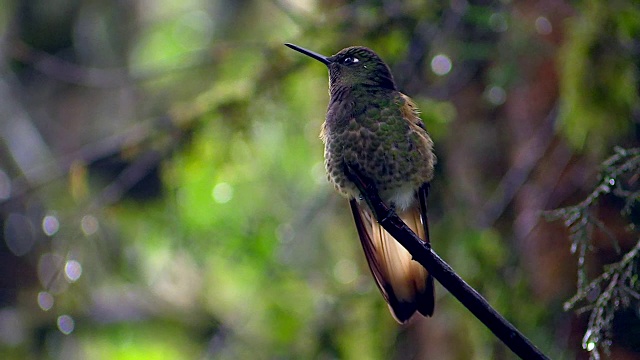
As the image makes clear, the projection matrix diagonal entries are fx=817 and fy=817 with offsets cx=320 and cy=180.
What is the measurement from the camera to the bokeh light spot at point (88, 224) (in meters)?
4.83

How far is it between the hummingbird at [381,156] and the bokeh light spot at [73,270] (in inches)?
98.2

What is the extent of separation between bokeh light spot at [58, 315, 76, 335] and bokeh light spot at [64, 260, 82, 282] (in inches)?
12.5

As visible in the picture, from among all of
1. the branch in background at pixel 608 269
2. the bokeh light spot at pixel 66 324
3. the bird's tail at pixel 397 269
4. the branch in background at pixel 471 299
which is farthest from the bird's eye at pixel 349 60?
the bokeh light spot at pixel 66 324

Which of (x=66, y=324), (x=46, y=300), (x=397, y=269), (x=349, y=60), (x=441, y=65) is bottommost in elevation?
(x=66, y=324)

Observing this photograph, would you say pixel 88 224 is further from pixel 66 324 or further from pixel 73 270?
pixel 66 324

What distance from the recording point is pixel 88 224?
4875mm

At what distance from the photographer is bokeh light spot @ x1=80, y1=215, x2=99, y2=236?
4.83 meters

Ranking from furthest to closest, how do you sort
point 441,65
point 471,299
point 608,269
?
1. point 441,65
2. point 608,269
3. point 471,299

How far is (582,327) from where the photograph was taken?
4066 millimetres

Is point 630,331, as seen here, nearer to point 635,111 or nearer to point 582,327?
point 582,327

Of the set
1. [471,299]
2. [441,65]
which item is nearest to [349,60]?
[471,299]

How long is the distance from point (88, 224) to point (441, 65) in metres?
2.34

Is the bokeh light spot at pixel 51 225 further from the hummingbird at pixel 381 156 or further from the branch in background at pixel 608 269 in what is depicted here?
the branch in background at pixel 608 269

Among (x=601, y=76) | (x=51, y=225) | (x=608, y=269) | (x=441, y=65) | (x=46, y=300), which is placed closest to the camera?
(x=608, y=269)
